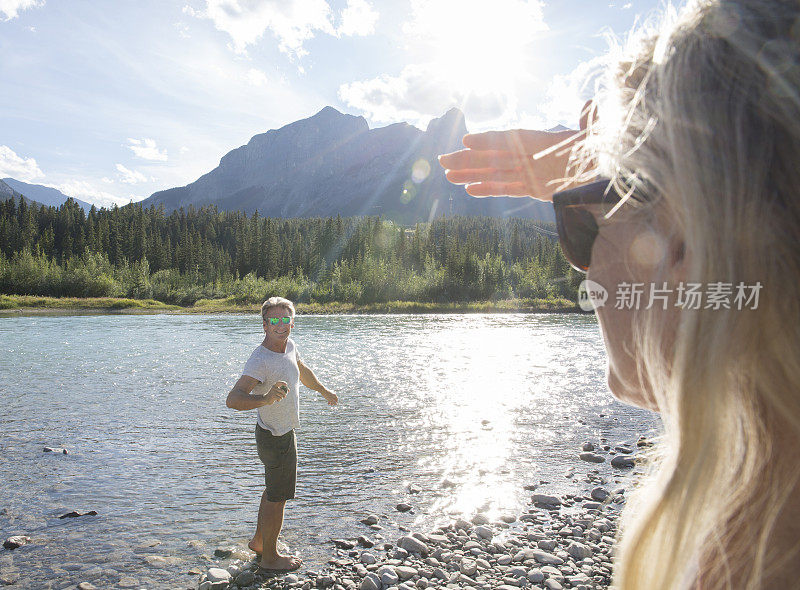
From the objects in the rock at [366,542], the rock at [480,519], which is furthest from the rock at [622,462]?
the rock at [366,542]

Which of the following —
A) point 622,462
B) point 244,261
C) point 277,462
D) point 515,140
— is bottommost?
point 622,462

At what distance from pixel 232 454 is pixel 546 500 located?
4.78 meters

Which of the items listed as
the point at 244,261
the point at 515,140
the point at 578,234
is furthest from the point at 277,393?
the point at 244,261

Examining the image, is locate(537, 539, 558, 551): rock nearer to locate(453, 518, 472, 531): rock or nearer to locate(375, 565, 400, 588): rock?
locate(453, 518, 472, 531): rock

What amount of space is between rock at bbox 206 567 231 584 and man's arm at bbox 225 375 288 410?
1534 mm

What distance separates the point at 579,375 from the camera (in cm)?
1702

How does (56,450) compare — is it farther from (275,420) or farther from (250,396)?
(250,396)

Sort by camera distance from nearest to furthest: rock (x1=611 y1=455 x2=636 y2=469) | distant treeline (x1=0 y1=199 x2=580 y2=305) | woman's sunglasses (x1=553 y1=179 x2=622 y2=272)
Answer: woman's sunglasses (x1=553 y1=179 x2=622 y2=272) → rock (x1=611 y1=455 x2=636 y2=469) → distant treeline (x1=0 y1=199 x2=580 y2=305)

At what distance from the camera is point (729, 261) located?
0.63m

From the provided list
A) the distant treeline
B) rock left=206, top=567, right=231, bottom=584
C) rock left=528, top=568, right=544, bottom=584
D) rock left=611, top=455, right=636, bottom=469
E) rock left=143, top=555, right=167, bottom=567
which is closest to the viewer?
rock left=206, top=567, right=231, bottom=584

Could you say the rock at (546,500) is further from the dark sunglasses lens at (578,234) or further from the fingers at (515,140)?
the dark sunglasses lens at (578,234)

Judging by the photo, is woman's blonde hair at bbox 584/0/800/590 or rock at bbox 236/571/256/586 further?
rock at bbox 236/571/256/586

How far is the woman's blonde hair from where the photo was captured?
0.61 m

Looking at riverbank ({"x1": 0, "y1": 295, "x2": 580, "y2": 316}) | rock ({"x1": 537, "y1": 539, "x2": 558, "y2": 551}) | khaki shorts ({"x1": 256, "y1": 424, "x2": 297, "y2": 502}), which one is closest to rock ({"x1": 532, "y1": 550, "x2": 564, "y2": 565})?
rock ({"x1": 537, "y1": 539, "x2": 558, "y2": 551})
